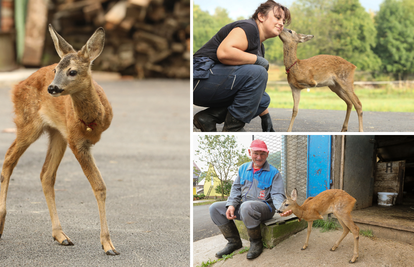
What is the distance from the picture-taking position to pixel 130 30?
601 inches

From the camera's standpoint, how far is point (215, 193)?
3.81 meters

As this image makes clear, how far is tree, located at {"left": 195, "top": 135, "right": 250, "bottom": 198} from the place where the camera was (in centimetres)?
359

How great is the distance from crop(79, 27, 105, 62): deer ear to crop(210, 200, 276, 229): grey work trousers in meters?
1.63

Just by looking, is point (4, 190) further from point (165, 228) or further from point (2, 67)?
point (2, 67)

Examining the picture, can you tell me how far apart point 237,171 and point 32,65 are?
1294cm

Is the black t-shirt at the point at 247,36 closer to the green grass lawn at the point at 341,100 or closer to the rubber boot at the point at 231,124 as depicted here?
the rubber boot at the point at 231,124

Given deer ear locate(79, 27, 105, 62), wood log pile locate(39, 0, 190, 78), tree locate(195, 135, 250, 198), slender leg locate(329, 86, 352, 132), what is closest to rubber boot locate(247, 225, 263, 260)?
tree locate(195, 135, 250, 198)

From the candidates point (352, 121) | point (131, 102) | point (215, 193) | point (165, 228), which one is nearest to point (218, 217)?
point (215, 193)

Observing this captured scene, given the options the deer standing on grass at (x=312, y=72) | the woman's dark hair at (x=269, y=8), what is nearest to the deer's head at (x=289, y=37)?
the deer standing on grass at (x=312, y=72)

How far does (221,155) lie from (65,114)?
1.44 m

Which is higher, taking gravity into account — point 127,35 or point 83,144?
point 127,35

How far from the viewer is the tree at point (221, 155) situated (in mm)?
3588

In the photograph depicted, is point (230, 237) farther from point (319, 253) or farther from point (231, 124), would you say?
point (231, 124)

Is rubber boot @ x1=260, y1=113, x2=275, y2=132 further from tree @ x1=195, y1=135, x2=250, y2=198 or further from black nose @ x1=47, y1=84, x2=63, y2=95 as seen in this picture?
black nose @ x1=47, y1=84, x2=63, y2=95
